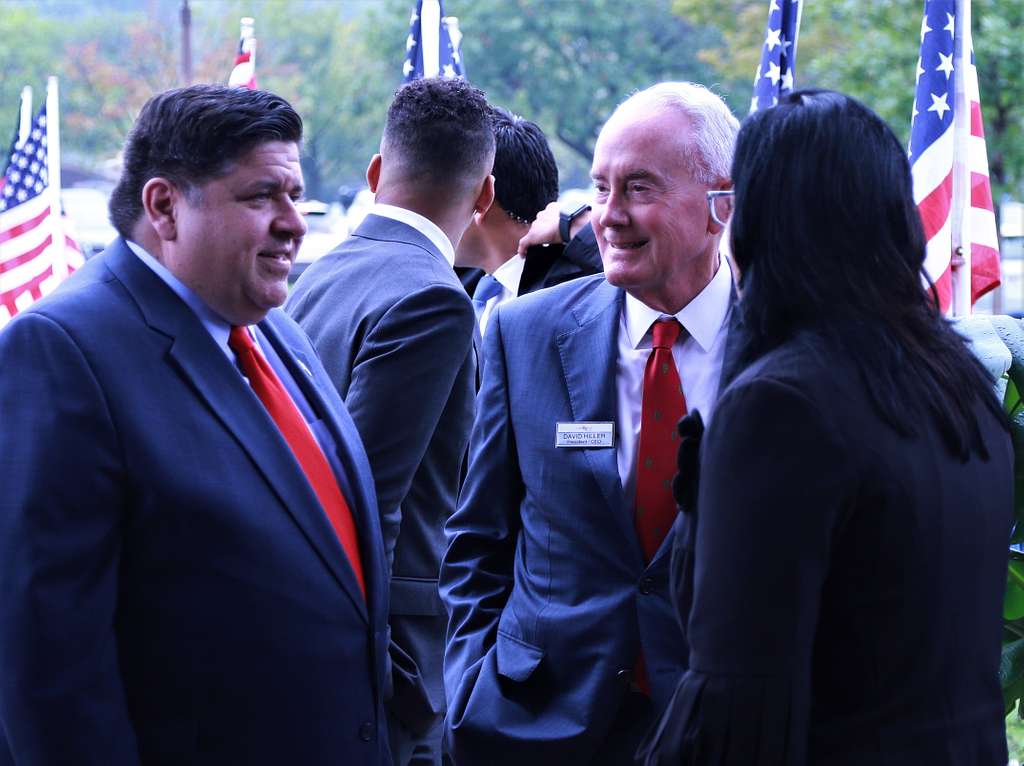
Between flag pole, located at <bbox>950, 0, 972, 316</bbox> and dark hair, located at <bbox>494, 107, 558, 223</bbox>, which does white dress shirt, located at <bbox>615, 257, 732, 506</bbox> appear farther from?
flag pole, located at <bbox>950, 0, 972, 316</bbox>

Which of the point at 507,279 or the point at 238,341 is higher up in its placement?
the point at 238,341

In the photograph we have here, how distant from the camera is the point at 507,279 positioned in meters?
5.44

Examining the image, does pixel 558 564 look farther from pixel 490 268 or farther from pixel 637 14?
pixel 637 14

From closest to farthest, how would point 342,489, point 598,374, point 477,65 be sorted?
point 342,489 → point 598,374 → point 477,65

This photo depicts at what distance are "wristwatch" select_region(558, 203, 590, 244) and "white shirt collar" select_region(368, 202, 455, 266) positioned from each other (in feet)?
3.26

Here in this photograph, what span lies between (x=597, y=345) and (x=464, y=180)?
47.5 inches

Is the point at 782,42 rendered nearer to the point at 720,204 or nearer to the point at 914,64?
the point at 720,204

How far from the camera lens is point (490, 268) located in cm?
566

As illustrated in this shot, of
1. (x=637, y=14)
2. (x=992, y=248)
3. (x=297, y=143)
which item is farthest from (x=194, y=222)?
(x=637, y=14)

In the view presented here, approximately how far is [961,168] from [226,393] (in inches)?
198

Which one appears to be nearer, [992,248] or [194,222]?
[194,222]

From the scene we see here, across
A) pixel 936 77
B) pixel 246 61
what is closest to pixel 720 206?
pixel 936 77

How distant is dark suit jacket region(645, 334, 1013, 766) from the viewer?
2020 mm

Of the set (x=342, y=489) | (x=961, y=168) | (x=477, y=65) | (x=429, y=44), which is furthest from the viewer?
(x=477, y=65)
